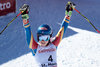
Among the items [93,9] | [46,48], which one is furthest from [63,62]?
[93,9]

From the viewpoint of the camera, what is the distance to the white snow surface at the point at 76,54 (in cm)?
522

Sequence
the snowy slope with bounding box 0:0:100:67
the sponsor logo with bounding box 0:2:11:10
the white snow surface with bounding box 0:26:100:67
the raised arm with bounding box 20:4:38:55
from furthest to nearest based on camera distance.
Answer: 1. the sponsor logo with bounding box 0:2:11:10
2. the snowy slope with bounding box 0:0:100:67
3. the white snow surface with bounding box 0:26:100:67
4. the raised arm with bounding box 20:4:38:55

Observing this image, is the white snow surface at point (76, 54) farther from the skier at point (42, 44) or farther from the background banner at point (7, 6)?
the background banner at point (7, 6)

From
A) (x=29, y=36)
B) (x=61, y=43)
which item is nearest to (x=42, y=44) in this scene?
(x=29, y=36)

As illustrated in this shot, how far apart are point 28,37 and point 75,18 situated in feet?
26.2

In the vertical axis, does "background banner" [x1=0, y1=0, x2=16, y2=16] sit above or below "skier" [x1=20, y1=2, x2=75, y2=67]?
below

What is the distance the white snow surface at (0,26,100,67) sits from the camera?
522 cm

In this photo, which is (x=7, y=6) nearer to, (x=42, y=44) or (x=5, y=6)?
(x=5, y=6)

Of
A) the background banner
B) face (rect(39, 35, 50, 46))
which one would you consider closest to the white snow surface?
face (rect(39, 35, 50, 46))

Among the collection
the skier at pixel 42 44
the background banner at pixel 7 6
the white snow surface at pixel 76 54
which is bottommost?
the white snow surface at pixel 76 54

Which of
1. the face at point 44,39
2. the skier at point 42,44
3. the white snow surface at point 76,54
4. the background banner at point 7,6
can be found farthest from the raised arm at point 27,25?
the background banner at point 7,6

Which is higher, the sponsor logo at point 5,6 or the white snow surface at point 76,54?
the sponsor logo at point 5,6

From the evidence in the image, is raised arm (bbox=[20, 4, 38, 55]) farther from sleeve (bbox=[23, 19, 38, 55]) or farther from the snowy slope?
the snowy slope

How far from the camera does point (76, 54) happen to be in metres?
5.94
